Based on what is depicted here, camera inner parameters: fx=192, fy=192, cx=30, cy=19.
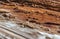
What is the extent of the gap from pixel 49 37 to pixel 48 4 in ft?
6.53

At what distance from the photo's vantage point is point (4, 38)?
3.21m

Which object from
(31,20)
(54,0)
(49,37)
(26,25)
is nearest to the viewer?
(49,37)

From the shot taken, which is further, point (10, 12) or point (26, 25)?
point (10, 12)

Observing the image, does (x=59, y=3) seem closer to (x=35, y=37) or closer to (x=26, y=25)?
(x=26, y=25)

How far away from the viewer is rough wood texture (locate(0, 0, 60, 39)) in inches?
131

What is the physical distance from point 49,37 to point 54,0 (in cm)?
241

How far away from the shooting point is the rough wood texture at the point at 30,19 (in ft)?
10.9

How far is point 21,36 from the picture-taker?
10.6 ft

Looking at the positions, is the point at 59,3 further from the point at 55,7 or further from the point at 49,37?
the point at 49,37

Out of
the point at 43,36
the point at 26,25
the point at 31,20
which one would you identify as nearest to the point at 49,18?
the point at 31,20

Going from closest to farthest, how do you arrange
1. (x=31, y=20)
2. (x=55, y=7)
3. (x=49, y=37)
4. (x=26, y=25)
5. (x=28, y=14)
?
(x=49, y=37)
(x=26, y=25)
(x=31, y=20)
(x=28, y=14)
(x=55, y=7)

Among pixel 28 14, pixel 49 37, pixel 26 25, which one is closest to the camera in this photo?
pixel 49 37

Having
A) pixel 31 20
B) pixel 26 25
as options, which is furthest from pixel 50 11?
pixel 26 25

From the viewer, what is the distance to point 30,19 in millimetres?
4055
